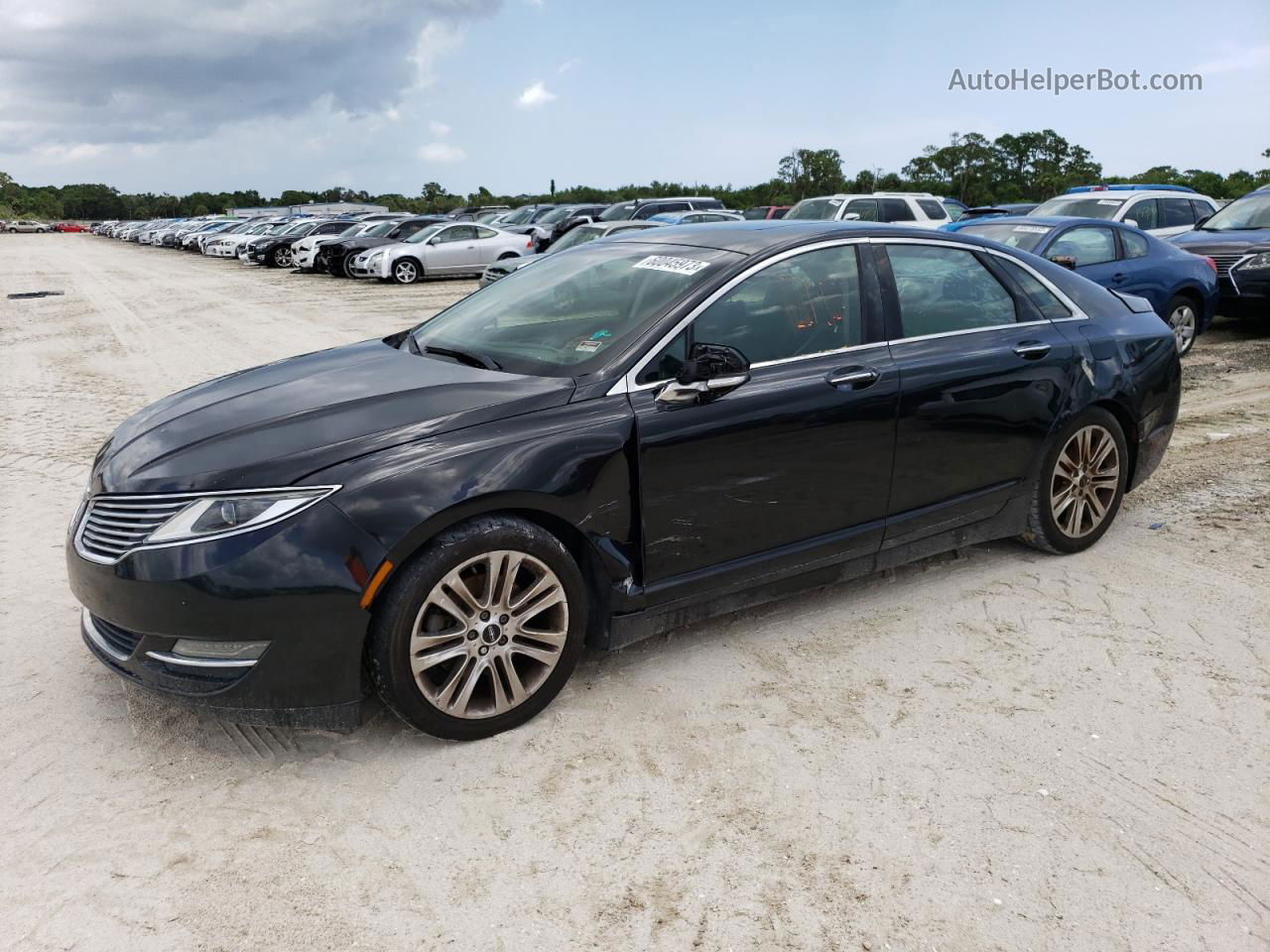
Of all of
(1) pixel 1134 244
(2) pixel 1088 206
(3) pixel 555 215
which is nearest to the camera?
(1) pixel 1134 244

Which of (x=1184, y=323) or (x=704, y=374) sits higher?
(x=704, y=374)

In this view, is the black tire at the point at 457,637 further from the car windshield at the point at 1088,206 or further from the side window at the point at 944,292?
the car windshield at the point at 1088,206

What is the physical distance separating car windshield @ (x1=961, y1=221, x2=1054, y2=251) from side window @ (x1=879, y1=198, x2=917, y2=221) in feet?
25.2

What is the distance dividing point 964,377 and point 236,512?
117 inches

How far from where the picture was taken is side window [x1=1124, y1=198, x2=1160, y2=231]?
14.4m

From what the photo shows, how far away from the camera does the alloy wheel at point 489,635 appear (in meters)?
3.27

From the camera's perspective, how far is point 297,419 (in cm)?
346

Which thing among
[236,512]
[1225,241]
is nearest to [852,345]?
[236,512]

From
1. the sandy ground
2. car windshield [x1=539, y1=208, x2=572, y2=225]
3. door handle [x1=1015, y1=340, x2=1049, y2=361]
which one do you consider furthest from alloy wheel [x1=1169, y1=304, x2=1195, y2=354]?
car windshield [x1=539, y1=208, x2=572, y2=225]

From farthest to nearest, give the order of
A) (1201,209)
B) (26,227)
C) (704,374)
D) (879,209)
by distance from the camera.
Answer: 1. (26,227)
2. (879,209)
3. (1201,209)
4. (704,374)

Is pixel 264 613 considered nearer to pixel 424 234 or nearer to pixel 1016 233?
pixel 1016 233

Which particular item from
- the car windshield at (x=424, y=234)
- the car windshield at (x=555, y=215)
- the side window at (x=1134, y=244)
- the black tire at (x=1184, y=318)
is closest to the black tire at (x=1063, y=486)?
the side window at (x=1134, y=244)

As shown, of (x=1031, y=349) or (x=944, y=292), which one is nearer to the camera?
(x=944, y=292)

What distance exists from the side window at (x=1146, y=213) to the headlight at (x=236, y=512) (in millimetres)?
14223
